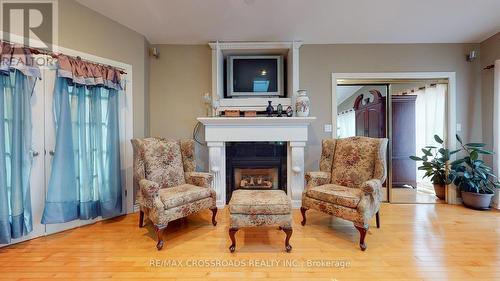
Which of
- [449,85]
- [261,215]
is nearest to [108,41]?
[261,215]

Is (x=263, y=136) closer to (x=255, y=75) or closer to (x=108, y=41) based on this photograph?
(x=255, y=75)

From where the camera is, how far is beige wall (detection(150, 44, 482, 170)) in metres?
3.46

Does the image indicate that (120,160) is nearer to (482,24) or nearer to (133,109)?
(133,109)

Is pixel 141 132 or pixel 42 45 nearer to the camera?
pixel 42 45

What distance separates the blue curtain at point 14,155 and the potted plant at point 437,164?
4948 millimetres

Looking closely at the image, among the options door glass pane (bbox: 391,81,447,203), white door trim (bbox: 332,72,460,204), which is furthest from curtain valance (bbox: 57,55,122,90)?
door glass pane (bbox: 391,81,447,203)

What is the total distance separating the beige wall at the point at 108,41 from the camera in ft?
8.09

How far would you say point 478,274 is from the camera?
1.69 metres

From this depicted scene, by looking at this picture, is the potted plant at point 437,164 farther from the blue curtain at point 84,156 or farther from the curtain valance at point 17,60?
the curtain valance at point 17,60

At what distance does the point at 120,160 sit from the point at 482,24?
522cm

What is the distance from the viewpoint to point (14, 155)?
2020 mm

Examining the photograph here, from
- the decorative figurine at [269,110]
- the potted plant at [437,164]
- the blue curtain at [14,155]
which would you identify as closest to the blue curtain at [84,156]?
the blue curtain at [14,155]

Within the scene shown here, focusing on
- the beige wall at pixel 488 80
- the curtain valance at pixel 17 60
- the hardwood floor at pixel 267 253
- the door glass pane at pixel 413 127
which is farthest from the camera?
the door glass pane at pixel 413 127

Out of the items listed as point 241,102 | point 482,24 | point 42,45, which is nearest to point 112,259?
point 42,45
